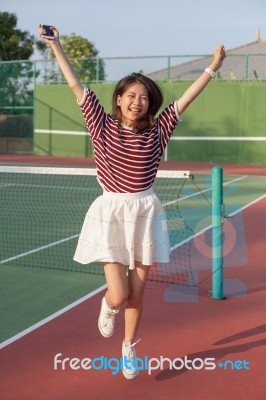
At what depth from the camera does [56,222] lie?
29.3ft

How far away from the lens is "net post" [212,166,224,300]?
16.4 ft

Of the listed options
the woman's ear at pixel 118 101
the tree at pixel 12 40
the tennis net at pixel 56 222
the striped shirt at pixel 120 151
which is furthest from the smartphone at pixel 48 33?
the tree at pixel 12 40

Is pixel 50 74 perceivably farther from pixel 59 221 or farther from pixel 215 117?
pixel 59 221

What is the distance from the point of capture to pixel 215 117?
21406 millimetres

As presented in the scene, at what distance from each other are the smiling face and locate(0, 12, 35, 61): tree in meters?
36.8

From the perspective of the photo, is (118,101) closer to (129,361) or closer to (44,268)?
(129,361)

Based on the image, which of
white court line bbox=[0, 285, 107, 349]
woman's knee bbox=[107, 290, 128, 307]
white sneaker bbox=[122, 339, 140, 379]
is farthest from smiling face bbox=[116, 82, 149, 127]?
white court line bbox=[0, 285, 107, 349]

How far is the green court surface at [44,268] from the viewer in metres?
4.84

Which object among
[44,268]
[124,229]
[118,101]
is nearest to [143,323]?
[124,229]

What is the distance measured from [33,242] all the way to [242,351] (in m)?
4.16

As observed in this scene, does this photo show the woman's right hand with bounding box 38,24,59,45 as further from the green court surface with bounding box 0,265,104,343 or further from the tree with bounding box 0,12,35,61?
the tree with bounding box 0,12,35,61

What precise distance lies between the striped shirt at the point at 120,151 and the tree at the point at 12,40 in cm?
3678

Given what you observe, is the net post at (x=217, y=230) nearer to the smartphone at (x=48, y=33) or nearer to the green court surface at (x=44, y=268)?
the green court surface at (x=44, y=268)

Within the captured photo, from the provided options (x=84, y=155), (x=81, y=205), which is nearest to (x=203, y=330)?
(x=81, y=205)
